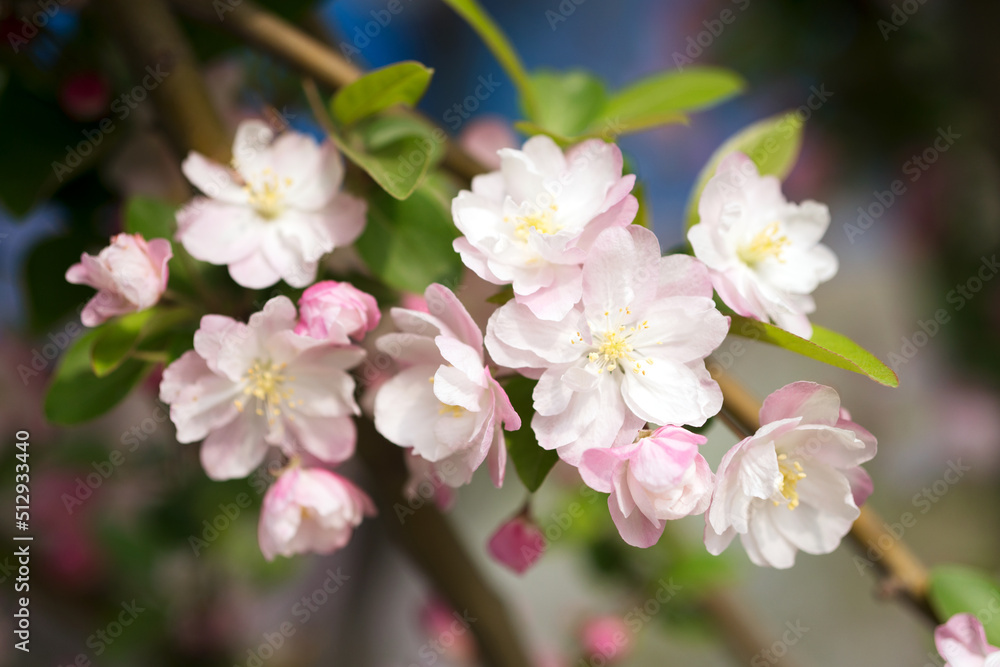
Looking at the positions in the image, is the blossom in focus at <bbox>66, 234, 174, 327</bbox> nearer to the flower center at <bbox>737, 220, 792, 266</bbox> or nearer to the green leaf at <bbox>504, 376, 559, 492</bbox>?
the green leaf at <bbox>504, 376, 559, 492</bbox>

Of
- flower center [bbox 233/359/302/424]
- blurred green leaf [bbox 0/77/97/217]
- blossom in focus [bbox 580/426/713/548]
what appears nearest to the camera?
blossom in focus [bbox 580/426/713/548]

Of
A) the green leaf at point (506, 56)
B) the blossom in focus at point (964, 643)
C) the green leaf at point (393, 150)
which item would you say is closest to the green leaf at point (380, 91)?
the green leaf at point (393, 150)

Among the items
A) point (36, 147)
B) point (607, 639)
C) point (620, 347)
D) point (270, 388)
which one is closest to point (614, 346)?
point (620, 347)

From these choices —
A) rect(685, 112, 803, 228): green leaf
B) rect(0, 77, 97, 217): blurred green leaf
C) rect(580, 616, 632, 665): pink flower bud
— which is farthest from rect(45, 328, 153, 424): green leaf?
rect(580, 616, 632, 665): pink flower bud


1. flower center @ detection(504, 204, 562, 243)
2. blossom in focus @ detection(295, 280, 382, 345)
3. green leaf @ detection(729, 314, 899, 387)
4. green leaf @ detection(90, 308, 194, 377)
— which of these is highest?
green leaf @ detection(729, 314, 899, 387)

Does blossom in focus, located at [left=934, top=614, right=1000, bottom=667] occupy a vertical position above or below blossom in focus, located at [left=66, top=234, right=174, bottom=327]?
above

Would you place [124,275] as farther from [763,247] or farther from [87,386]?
[763,247]

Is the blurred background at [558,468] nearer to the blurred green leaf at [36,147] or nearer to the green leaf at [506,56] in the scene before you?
the blurred green leaf at [36,147]
